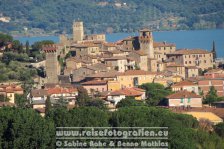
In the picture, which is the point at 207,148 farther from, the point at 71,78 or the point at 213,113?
the point at 71,78

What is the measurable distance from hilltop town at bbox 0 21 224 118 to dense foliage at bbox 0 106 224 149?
340 inches

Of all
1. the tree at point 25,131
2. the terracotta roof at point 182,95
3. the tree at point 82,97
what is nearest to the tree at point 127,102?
the tree at point 82,97

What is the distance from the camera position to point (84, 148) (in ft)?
102

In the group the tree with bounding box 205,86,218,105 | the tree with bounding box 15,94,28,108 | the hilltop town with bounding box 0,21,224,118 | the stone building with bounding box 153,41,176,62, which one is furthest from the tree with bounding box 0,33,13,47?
the tree with bounding box 205,86,218,105

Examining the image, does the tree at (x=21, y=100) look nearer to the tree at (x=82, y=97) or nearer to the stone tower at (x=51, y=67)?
the tree at (x=82, y=97)

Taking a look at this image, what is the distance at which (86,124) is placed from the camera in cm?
3362

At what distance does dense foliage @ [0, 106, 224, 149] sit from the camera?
32094 millimetres

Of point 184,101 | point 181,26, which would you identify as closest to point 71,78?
point 184,101

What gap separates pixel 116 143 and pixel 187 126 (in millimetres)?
4991

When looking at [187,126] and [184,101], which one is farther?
[184,101]

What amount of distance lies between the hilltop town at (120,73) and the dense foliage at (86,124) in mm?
8625

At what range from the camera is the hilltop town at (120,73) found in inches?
1876

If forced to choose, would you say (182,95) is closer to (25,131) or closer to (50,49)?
(50,49)

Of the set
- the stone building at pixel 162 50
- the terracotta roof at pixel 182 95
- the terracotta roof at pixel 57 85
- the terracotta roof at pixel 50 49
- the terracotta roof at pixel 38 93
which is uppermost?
the terracotta roof at pixel 50 49
